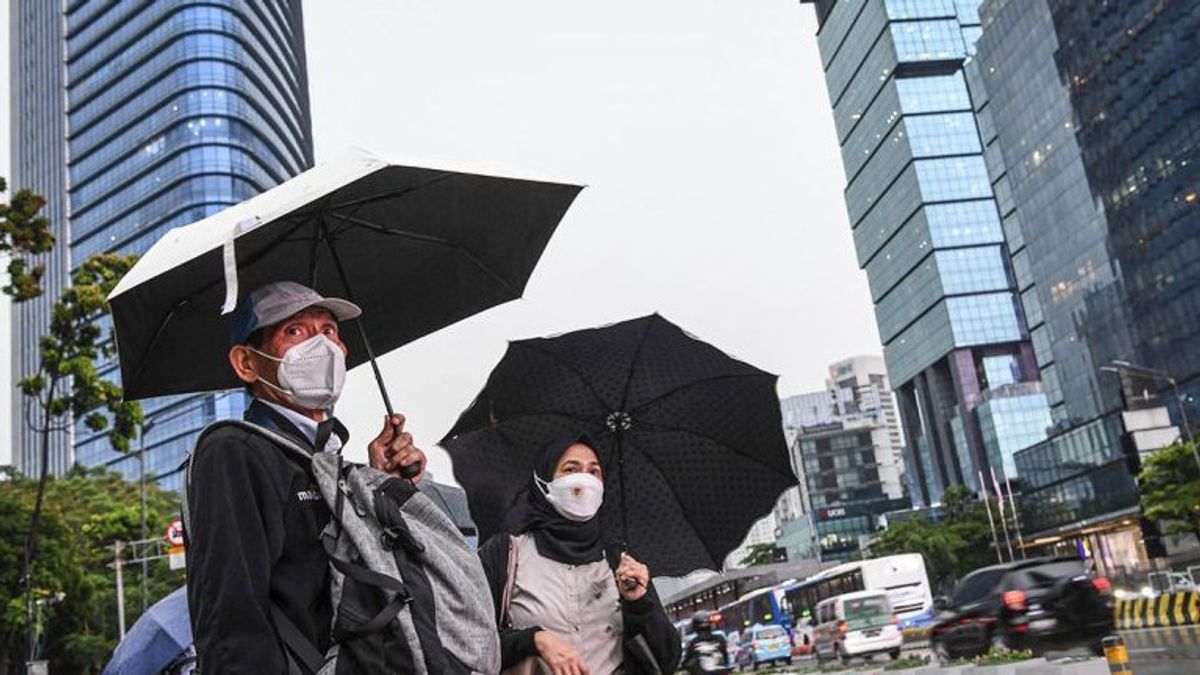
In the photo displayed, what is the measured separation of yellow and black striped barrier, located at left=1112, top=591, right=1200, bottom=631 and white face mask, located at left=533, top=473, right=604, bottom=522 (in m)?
17.7

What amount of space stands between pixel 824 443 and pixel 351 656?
151 metres

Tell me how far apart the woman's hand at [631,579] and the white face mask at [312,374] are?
4.09ft

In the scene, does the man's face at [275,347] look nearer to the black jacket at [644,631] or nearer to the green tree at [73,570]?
the black jacket at [644,631]

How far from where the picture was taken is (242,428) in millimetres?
2402

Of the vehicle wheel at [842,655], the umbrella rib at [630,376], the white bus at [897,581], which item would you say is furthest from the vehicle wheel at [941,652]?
the white bus at [897,581]

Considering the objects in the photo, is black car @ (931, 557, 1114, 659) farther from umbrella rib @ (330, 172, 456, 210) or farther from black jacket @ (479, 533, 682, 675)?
umbrella rib @ (330, 172, 456, 210)

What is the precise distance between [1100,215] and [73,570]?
70.1 metres

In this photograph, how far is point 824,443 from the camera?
149375 millimetres

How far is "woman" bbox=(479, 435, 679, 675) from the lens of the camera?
143 inches

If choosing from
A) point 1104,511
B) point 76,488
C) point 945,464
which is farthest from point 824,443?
point 76,488

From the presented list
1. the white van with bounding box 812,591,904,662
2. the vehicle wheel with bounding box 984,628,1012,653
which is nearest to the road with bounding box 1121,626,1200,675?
the vehicle wheel with bounding box 984,628,1012,653

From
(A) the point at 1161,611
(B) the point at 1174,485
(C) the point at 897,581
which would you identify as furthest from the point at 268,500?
(B) the point at 1174,485

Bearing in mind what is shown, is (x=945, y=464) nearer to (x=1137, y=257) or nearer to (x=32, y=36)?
(x=1137, y=257)

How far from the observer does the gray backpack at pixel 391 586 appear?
2.27m
